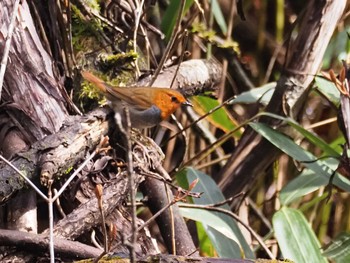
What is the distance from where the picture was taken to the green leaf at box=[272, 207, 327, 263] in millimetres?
2049

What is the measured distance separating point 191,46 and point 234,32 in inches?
25.0

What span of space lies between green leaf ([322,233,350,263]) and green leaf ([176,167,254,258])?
228mm

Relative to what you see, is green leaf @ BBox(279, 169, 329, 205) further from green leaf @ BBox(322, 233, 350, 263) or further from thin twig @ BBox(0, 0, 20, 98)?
thin twig @ BBox(0, 0, 20, 98)

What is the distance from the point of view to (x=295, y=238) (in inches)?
83.2

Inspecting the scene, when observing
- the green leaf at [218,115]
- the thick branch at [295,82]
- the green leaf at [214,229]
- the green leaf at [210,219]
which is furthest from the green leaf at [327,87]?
the green leaf at [210,219]

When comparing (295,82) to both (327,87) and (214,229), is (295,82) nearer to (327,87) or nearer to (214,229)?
(327,87)

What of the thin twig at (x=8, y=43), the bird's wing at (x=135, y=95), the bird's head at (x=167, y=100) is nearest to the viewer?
the thin twig at (x=8, y=43)

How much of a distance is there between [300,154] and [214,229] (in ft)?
1.14

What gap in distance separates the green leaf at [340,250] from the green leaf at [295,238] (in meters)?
0.04

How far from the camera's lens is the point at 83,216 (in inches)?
60.3

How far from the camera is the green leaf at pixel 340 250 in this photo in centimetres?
214

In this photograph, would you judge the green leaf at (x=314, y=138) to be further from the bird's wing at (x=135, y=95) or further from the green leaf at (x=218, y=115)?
the bird's wing at (x=135, y=95)

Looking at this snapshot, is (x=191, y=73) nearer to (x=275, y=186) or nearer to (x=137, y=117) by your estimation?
(x=137, y=117)

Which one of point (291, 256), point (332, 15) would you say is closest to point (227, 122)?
point (332, 15)
